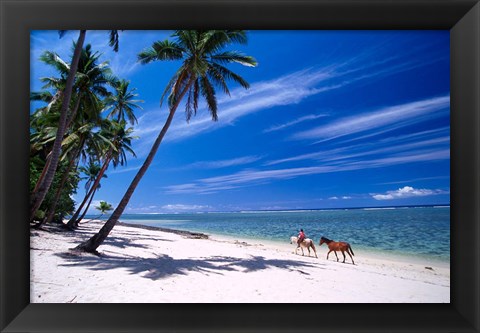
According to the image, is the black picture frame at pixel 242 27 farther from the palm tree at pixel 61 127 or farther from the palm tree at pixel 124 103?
Result: the palm tree at pixel 124 103

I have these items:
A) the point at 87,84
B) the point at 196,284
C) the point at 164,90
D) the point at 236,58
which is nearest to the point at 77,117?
the point at 87,84

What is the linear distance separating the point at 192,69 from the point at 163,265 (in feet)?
13.6

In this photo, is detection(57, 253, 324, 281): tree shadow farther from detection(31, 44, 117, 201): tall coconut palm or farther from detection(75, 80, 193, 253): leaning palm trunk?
detection(31, 44, 117, 201): tall coconut palm

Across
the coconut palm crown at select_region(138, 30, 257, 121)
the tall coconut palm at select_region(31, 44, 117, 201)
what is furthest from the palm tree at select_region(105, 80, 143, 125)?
the coconut palm crown at select_region(138, 30, 257, 121)

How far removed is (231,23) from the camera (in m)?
2.64

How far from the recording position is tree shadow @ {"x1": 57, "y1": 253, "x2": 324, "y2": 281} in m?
3.87

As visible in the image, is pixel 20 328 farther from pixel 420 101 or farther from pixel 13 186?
pixel 420 101

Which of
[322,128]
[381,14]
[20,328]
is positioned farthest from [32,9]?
[322,128]

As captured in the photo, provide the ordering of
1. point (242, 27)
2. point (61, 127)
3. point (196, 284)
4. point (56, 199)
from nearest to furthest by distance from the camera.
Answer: point (242, 27) → point (196, 284) → point (61, 127) → point (56, 199)

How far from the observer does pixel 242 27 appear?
269 cm

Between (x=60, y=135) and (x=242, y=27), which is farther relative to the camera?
(x=60, y=135)

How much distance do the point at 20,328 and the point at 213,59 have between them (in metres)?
5.64

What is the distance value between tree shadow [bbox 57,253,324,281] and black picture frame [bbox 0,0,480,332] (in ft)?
3.54

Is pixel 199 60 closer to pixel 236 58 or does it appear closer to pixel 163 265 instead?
pixel 236 58
